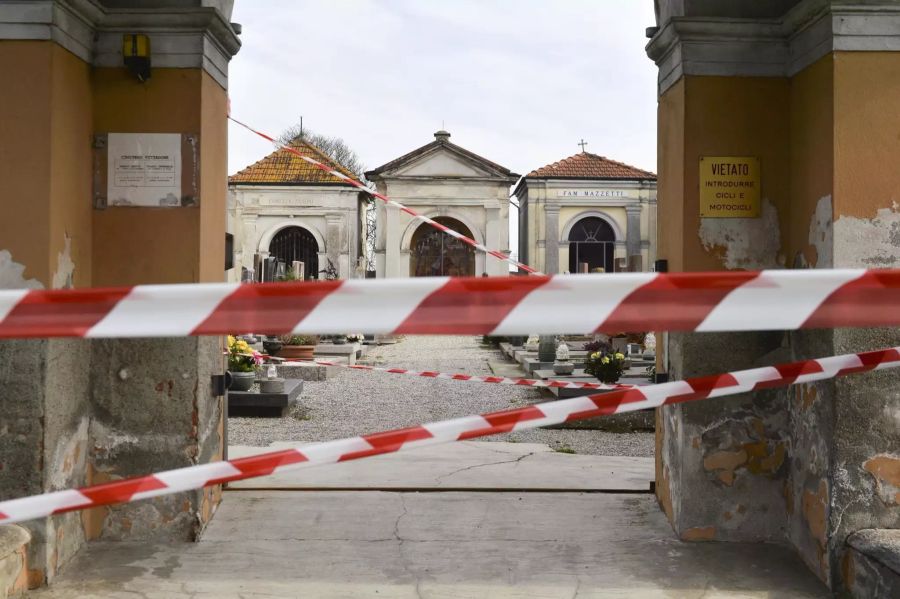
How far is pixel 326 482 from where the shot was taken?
559 cm

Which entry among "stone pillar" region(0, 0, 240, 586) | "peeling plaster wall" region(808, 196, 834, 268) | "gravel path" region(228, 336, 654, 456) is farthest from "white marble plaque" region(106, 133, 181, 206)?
"gravel path" region(228, 336, 654, 456)

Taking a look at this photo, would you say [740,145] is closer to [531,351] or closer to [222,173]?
[222,173]

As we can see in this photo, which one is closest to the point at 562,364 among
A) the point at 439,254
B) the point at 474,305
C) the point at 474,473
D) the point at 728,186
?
the point at 474,473

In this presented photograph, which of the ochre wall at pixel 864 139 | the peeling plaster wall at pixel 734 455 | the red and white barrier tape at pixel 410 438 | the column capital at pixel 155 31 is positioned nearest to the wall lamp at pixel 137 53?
the column capital at pixel 155 31

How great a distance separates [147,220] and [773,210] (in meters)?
3.39

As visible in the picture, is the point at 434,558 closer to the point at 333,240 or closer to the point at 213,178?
the point at 213,178

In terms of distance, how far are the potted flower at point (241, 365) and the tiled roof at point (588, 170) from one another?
22.5 metres

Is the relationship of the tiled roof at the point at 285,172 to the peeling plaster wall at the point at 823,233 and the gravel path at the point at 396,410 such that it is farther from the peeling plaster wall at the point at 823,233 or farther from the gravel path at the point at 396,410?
the peeling plaster wall at the point at 823,233

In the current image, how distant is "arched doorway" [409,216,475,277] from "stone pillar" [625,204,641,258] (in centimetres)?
596

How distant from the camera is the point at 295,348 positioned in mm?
14945

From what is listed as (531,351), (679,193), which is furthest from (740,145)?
(531,351)

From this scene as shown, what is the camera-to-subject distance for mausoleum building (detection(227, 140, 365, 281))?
30.9 m

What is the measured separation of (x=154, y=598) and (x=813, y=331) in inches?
131

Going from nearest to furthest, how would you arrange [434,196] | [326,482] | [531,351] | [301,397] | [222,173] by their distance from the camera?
[222,173], [326,482], [301,397], [531,351], [434,196]
